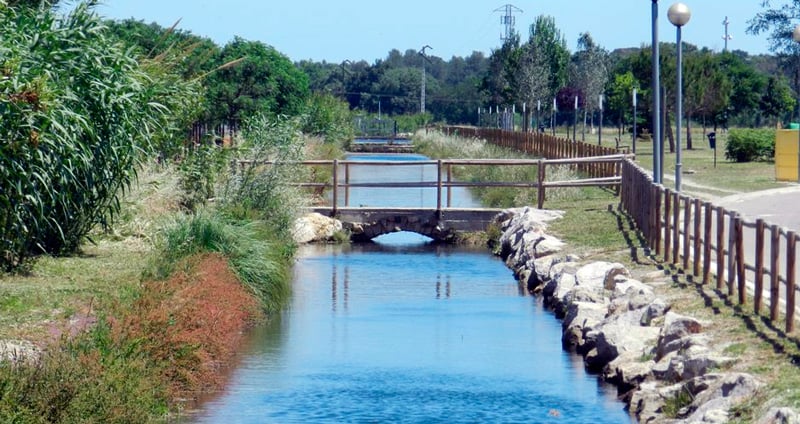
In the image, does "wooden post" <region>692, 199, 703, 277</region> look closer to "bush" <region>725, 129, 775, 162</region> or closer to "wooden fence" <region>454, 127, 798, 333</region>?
"wooden fence" <region>454, 127, 798, 333</region>

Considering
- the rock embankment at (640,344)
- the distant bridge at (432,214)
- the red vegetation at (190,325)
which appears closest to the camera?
the rock embankment at (640,344)

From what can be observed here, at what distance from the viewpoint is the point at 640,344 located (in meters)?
15.5

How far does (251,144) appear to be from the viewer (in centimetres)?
2733

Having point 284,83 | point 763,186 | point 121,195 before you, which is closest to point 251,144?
point 121,195

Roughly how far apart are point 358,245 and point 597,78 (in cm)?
6150

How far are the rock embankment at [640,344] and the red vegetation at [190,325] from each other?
4.46 meters

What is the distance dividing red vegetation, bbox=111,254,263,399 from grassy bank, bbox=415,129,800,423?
5434 mm

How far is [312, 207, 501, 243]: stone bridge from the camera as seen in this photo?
32.1 m

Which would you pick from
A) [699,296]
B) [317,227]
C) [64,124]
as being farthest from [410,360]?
[317,227]

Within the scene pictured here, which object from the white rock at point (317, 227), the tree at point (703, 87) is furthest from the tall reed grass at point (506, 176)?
the tree at point (703, 87)

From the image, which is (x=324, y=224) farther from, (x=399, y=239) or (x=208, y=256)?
(x=208, y=256)

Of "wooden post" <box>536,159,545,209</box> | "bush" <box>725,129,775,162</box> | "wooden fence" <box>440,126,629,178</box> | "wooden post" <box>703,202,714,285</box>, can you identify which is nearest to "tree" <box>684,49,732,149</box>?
"wooden fence" <box>440,126,629,178</box>

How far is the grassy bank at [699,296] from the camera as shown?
11480mm

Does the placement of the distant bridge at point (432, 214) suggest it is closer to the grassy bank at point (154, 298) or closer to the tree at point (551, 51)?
the grassy bank at point (154, 298)
